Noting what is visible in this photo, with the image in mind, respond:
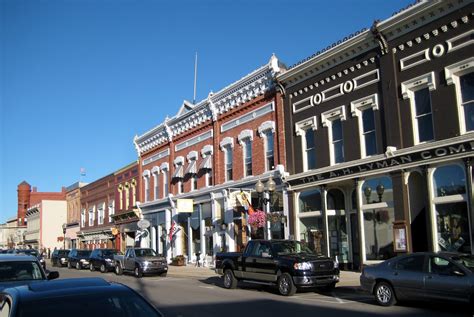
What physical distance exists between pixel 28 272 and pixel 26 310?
19.9 ft

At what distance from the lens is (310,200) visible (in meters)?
24.7

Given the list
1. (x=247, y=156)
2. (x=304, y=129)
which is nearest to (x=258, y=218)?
(x=304, y=129)

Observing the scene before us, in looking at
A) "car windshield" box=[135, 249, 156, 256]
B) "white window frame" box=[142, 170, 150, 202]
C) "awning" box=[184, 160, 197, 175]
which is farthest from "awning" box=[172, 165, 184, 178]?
"car windshield" box=[135, 249, 156, 256]

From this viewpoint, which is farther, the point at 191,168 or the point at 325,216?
the point at 191,168

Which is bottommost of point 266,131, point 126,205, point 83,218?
point 83,218

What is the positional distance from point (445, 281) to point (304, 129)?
14590mm

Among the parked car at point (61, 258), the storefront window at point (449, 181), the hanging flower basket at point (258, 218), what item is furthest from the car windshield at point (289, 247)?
the parked car at point (61, 258)

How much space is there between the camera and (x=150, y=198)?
42.0 m

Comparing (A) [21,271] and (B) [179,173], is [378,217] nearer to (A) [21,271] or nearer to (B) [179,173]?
(A) [21,271]

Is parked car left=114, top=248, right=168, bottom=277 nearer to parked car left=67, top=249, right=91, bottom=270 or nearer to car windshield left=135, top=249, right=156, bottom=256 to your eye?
car windshield left=135, top=249, right=156, bottom=256

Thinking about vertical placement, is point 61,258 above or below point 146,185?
below

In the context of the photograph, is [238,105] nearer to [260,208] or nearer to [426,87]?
[260,208]

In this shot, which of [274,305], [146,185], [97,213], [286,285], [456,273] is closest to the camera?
[456,273]

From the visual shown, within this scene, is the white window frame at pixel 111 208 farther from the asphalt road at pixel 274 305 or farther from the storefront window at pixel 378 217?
the storefront window at pixel 378 217
